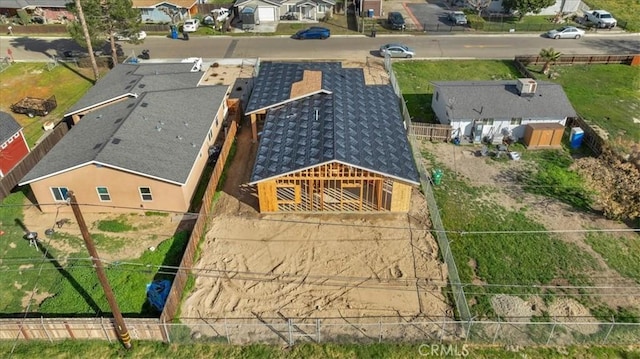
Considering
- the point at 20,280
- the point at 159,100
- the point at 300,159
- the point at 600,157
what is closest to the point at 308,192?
the point at 300,159

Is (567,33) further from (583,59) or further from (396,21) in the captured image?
(396,21)

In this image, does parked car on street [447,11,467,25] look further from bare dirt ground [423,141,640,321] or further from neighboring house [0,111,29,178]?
neighboring house [0,111,29,178]

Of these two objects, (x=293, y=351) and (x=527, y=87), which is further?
(x=527, y=87)

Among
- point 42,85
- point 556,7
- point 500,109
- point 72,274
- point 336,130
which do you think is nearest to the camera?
point 72,274

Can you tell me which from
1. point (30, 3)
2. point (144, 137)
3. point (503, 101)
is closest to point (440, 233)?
point (503, 101)

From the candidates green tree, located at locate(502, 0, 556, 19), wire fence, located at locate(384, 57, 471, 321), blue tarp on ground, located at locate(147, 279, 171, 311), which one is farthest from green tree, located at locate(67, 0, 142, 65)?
green tree, located at locate(502, 0, 556, 19)

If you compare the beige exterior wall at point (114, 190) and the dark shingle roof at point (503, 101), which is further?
the dark shingle roof at point (503, 101)

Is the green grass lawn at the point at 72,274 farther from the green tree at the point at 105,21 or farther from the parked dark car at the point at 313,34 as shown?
the parked dark car at the point at 313,34

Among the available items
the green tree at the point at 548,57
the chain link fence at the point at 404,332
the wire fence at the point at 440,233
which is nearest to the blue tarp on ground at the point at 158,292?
the chain link fence at the point at 404,332
